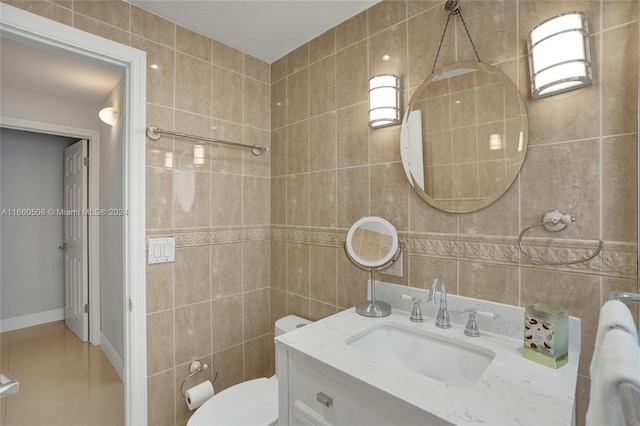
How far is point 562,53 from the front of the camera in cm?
97

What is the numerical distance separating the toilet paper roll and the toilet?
0.59 feet

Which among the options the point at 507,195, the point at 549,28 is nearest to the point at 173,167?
the point at 507,195

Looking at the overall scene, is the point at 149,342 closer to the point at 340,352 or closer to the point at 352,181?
the point at 340,352

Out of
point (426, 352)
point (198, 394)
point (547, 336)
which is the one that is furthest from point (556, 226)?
point (198, 394)

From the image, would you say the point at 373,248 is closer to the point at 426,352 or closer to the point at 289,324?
the point at 426,352

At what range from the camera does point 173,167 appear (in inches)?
66.7

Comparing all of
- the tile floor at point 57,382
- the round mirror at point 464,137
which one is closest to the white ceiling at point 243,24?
the round mirror at point 464,137

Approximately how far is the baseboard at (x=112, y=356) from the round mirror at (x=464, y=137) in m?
2.65

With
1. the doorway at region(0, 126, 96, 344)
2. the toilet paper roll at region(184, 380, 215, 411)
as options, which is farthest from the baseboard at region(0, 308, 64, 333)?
the toilet paper roll at region(184, 380, 215, 411)

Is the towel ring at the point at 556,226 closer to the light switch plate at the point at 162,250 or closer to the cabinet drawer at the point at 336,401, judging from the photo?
the cabinet drawer at the point at 336,401

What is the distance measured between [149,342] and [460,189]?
165 centimetres

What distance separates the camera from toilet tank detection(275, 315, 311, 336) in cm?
177

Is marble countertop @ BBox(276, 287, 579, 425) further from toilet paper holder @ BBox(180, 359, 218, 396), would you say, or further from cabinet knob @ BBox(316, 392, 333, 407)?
toilet paper holder @ BBox(180, 359, 218, 396)

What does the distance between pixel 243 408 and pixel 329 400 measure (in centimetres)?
71
